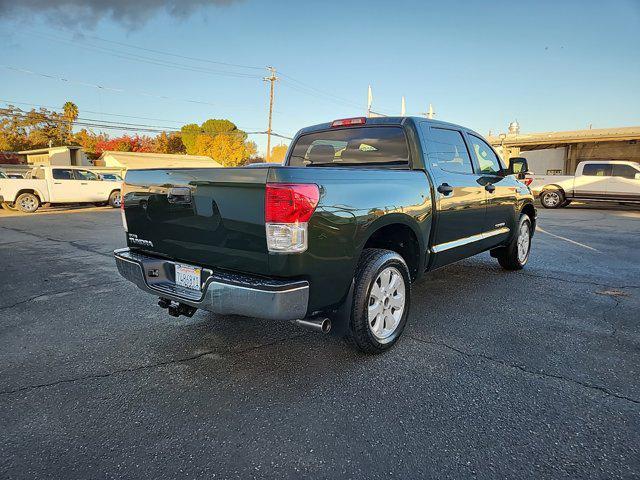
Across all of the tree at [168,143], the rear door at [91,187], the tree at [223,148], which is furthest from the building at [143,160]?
the rear door at [91,187]

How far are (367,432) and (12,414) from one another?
2.08 metres

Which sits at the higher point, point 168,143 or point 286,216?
point 168,143

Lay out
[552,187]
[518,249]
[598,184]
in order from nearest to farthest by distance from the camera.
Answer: [518,249], [598,184], [552,187]

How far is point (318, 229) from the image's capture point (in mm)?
2633

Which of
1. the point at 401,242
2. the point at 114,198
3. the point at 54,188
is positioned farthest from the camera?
the point at 114,198

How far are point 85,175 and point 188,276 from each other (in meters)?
17.1

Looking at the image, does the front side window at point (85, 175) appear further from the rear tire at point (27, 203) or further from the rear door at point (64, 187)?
the rear tire at point (27, 203)

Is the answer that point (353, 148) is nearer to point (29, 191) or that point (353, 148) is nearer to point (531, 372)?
point (531, 372)

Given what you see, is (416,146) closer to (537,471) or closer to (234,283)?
(234,283)

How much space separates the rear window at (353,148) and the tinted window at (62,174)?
15484mm

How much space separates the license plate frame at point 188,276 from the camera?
114 inches

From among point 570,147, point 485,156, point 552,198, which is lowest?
point 552,198

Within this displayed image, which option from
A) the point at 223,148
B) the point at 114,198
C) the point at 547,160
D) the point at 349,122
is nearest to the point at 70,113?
the point at 223,148

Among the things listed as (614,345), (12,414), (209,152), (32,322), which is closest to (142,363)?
(12,414)
